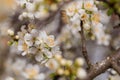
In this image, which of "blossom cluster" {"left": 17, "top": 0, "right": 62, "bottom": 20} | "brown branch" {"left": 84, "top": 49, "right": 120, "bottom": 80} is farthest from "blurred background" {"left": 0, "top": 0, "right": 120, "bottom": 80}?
"brown branch" {"left": 84, "top": 49, "right": 120, "bottom": 80}

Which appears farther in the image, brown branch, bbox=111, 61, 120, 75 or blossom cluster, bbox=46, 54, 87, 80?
brown branch, bbox=111, 61, 120, 75

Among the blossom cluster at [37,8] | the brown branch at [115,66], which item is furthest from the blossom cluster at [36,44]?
the brown branch at [115,66]

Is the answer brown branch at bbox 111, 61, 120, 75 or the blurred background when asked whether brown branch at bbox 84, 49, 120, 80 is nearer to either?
brown branch at bbox 111, 61, 120, 75

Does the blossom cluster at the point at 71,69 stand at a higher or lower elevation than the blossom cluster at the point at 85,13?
lower

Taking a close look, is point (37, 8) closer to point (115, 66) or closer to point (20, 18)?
point (20, 18)

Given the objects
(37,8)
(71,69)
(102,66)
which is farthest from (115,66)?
(37,8)

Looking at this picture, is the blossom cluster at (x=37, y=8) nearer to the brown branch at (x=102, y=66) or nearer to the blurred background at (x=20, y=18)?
the blurred background at (x=20, y=18)

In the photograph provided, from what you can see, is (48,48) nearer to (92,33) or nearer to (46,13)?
(46,13)

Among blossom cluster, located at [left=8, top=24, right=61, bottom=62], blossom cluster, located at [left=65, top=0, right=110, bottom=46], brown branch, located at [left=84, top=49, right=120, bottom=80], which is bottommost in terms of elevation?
brown branch, located at [left=84, top=49, right=120, bottom=80]
